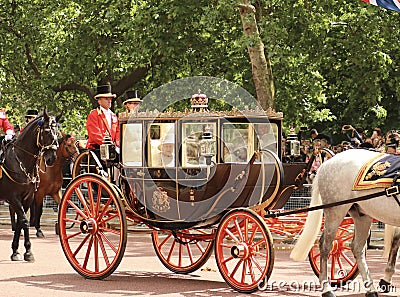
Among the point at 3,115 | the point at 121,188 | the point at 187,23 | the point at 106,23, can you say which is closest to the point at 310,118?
the point at 187,23

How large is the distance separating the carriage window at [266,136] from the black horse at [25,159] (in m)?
3.51

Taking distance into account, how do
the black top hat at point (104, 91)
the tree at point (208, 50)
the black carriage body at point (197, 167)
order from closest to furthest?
1. the black carriage body at point (197, 167)
2. the black top hat at point (104, 91)
3. the tree at point (208, 50)

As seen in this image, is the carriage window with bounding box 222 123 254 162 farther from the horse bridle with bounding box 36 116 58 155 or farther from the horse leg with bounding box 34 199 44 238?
the horse leg with bounding box 34 199 44 238

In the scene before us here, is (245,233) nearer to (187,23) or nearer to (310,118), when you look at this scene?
(187,23)

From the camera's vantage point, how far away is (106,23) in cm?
2377

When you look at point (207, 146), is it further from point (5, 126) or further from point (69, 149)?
point (69, 149)

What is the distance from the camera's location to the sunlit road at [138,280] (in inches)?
385

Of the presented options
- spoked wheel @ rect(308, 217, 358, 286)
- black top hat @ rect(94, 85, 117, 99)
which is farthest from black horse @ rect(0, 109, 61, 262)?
spoked wheel @ rect(308, 217, 358, 286)

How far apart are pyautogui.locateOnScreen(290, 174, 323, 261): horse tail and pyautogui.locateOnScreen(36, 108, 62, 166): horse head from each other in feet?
15.1

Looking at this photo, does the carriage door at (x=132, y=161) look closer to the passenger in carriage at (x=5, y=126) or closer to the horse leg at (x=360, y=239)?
the horse leg at (x=360, y=239)

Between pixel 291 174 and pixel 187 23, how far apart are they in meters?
11.6

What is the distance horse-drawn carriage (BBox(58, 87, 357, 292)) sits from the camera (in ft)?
33.0

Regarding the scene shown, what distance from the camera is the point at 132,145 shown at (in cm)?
1101

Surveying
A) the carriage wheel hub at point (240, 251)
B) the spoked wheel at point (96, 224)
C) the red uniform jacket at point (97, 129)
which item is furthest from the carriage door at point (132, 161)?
the carriage wheel hub at point (240, 251)
